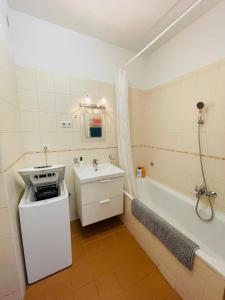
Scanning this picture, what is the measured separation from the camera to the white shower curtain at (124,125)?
6.02 ft

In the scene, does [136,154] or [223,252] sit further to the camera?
[136,154]

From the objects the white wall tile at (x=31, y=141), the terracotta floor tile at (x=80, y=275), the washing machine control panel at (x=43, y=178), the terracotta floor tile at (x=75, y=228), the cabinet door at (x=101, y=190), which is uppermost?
the white wall tile at (x=31, y=141)

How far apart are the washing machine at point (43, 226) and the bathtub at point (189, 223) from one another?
32.9 inches

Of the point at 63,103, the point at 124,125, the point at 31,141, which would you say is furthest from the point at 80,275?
the point at 63,103

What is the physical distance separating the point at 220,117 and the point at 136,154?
1252mm

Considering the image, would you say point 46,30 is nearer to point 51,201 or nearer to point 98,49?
point 98,49

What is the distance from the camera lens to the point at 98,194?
1542 mm

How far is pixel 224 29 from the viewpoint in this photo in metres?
1.26

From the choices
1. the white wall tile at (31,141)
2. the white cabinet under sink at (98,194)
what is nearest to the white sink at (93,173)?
the white cabinet under sink at (98,194)

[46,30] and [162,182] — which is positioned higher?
[46,30]

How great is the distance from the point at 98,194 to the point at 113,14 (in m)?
1.96

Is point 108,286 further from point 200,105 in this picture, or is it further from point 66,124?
point 200,105

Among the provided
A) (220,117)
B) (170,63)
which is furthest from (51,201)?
(170,63)

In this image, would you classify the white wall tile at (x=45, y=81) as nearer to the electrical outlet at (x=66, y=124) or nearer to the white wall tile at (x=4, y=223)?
the electrical outlet at (x=66, y=124)
